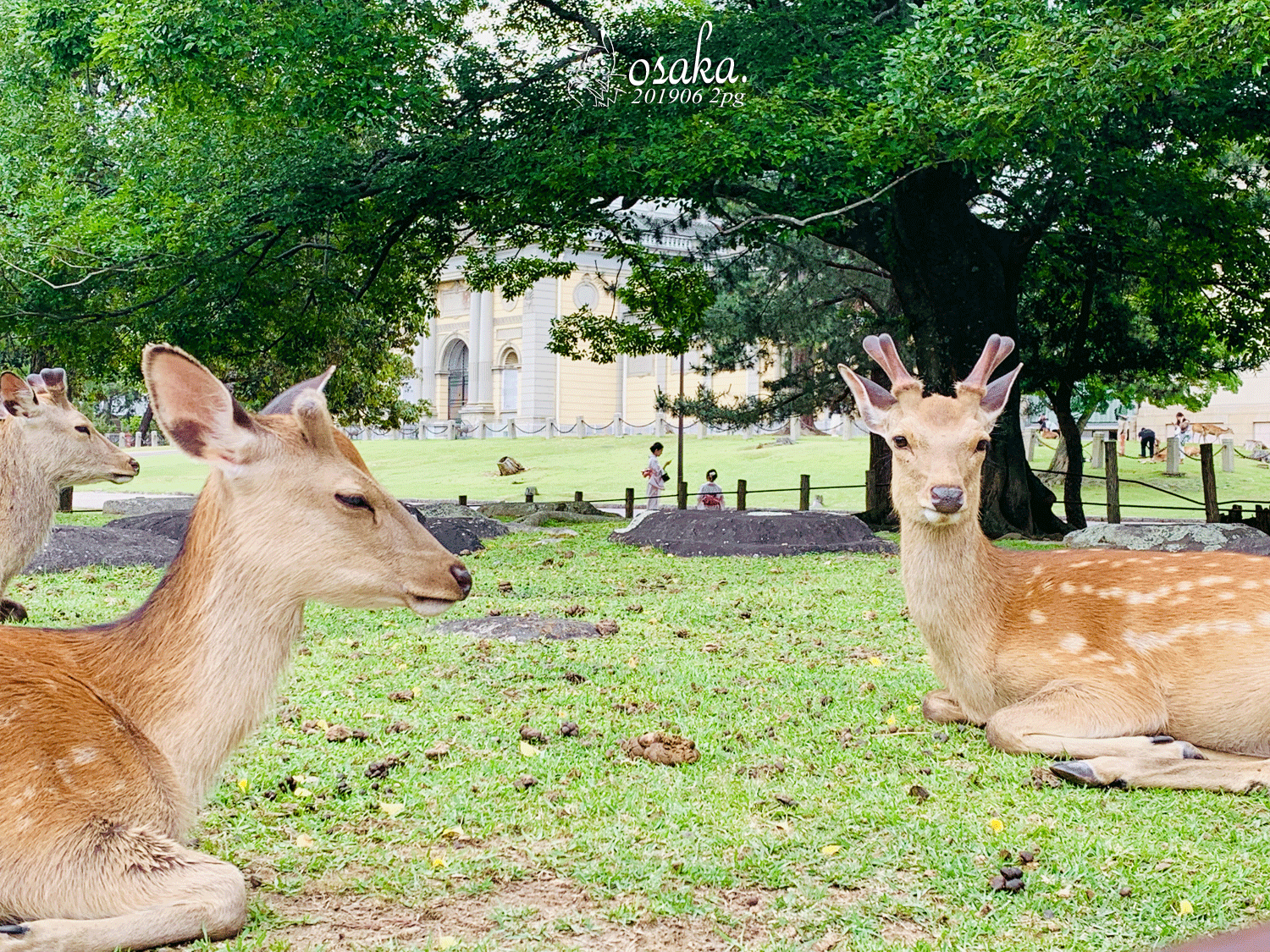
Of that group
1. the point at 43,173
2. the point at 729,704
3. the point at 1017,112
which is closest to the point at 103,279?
the point at 43,173

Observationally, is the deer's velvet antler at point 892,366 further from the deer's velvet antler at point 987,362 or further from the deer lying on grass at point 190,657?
the deer lying on grass at point 190,657

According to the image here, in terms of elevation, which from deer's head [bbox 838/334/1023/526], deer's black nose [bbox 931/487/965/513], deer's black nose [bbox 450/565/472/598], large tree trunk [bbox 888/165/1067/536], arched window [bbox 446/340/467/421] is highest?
arched window [bbox 446/340/467/421]

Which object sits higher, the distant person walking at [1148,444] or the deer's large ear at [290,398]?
the distant person walking at [1148,444]

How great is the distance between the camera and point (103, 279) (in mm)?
16328

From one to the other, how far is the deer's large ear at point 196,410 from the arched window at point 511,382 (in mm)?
64409

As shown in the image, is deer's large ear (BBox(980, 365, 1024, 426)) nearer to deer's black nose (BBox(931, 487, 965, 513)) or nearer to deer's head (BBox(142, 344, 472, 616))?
deer's black nose (BBox(931, 487, 965, 513))

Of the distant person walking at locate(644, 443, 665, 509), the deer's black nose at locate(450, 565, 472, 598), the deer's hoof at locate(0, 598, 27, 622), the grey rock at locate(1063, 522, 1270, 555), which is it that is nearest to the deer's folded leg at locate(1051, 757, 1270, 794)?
the deer's black nose at locate(450, 565, 472, 598)

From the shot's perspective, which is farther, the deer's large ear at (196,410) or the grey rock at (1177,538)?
the grey rock at (1177,538)

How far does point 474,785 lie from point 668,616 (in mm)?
4604

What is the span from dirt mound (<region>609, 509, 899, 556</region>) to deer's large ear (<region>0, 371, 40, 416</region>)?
27.0 ft

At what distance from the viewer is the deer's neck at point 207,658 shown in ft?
10.8

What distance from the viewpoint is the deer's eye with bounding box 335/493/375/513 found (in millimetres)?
3401

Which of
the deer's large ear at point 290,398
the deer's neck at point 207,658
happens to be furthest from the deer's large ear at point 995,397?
the deer's neck at point 207,658

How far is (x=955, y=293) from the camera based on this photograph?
17.4 metres
